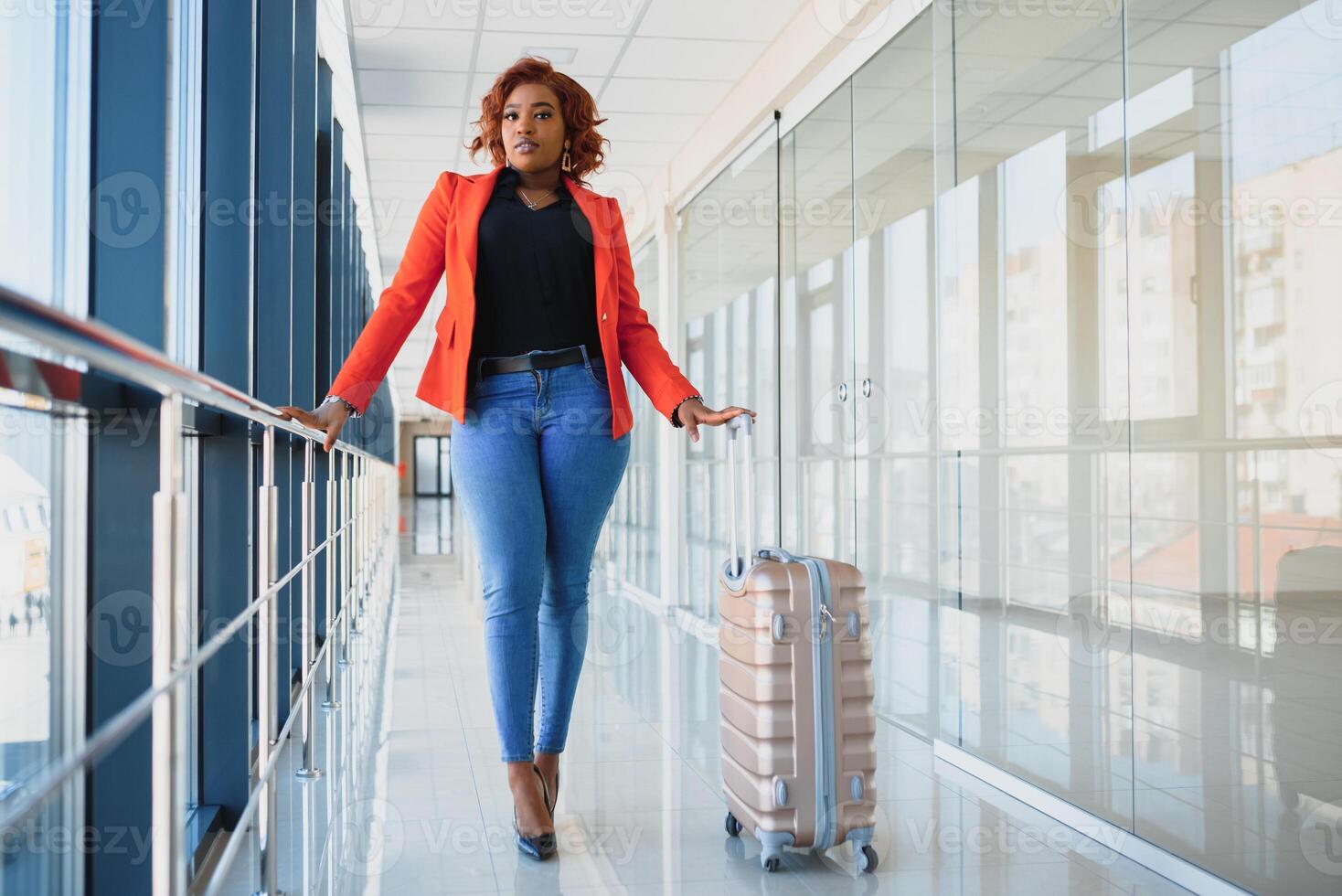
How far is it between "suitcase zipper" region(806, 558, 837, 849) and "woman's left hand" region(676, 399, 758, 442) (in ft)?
1.11

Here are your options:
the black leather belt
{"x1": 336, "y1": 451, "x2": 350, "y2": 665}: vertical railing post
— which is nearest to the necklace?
the black leather belt

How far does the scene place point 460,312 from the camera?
2.19 meters

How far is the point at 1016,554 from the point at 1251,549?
0.95 m

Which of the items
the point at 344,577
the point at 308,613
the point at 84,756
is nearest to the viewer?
the point at 84,756

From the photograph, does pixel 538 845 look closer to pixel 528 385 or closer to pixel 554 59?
pixel 528 385

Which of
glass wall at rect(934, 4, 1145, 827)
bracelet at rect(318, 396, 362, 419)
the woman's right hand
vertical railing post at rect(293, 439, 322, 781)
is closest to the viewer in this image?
the woman's right hand

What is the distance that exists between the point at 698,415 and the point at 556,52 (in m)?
3.18

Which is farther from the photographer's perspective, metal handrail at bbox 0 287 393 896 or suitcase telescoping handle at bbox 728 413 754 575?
suitcase telescoping handle at bbox 728 413 754 575

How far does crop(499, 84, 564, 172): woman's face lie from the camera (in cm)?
226

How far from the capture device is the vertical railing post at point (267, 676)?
5.79ft

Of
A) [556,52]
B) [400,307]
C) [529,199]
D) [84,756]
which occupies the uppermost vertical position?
[556,52]

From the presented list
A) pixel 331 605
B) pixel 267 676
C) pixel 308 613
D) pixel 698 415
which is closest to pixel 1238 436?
pixel 698 415

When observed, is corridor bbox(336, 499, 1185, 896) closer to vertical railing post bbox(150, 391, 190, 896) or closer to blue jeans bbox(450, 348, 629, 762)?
blue jeans bbox(450, 348, 629, 762)

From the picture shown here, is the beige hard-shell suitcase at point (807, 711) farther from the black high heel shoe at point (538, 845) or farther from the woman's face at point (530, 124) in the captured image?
the woman's face at point (530, 124)
